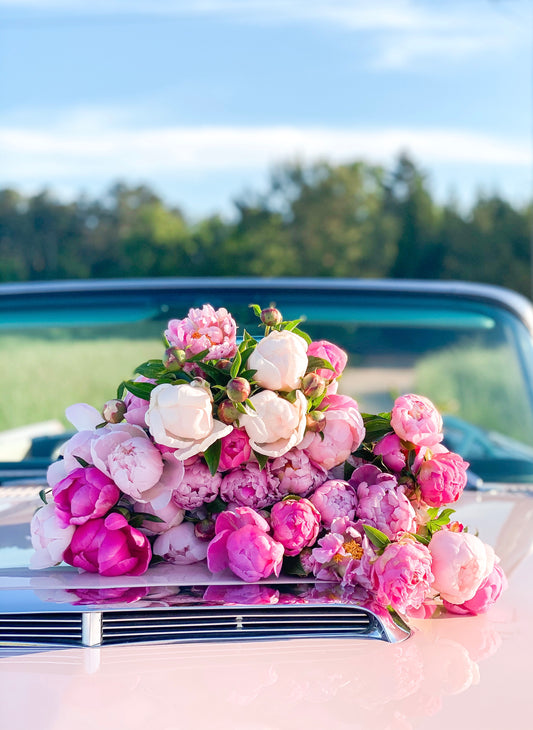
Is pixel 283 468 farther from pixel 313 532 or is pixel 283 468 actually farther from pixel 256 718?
pixel 256 718

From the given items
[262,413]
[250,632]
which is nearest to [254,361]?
[262,413]

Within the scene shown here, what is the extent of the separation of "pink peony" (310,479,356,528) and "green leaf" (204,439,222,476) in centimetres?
19

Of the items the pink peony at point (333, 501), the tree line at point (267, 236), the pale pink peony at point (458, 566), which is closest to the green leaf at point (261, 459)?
the pink peony at point (333, 501)

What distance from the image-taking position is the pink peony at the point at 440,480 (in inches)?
56.4

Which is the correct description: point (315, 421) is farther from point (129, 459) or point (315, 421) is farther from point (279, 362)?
point (129, 459)

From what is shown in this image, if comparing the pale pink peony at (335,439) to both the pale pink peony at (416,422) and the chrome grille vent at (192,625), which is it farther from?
the chrome grille vent at (192,625)

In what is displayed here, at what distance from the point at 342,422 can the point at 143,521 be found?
0.40 meters

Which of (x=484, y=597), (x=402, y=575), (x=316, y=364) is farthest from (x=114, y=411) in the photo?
(x=484, y=597)

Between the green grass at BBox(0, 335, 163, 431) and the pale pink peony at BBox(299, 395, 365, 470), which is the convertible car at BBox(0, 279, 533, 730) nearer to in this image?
the pale pink peony at BBox(299, 395, 365, 470)

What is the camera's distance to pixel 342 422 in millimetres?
1468

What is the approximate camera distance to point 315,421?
1450mm

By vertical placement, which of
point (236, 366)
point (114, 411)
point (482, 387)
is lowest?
point (482, 387)

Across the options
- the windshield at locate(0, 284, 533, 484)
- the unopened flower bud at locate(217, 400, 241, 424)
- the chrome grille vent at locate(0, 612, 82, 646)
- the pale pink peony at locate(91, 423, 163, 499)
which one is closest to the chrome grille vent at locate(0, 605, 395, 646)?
the chrome grille vent at locate(0, 612, 82, 646)

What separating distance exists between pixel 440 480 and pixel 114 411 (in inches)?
23.6
